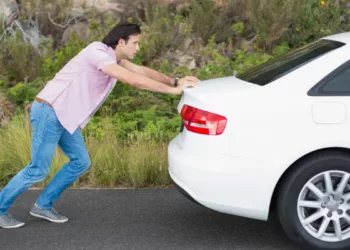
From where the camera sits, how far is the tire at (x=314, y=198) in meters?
5.23

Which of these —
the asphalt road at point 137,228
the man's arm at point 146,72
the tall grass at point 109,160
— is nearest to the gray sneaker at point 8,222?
the asphalt road at point 137,228

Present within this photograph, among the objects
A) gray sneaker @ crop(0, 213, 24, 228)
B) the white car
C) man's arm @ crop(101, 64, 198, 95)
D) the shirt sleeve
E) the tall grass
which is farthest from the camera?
the tall grass

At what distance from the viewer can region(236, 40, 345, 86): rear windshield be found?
18.2 ft

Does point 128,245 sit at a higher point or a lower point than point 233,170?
lower

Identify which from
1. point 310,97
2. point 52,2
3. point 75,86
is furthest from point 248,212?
point 52,2

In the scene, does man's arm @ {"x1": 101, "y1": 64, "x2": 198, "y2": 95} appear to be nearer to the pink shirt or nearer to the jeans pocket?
the pink shirt

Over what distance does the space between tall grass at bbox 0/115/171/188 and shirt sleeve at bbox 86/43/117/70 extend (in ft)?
5.97

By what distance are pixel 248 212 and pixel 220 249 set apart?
0.45 metres

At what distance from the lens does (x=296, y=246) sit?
566 cm

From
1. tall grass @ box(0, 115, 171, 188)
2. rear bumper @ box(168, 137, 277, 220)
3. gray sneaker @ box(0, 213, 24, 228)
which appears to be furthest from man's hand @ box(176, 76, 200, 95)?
tall grass @ box(0, 115, 171, 188)

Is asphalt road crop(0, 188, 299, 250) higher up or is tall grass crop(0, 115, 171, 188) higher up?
tall grass crop(0, 115, 171, 188)

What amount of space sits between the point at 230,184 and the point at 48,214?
5.83 ft

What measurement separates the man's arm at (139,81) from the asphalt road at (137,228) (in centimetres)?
109

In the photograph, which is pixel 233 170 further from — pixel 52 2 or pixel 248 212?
pixel 52 2
